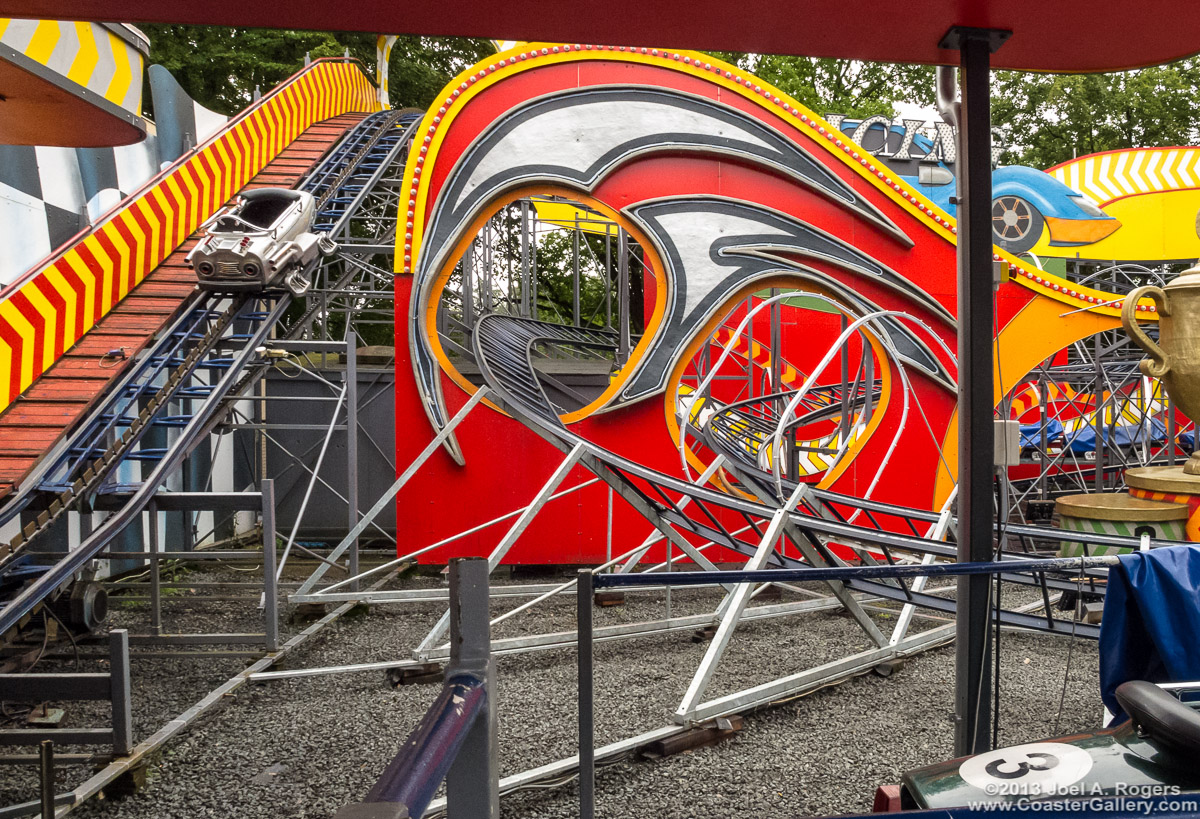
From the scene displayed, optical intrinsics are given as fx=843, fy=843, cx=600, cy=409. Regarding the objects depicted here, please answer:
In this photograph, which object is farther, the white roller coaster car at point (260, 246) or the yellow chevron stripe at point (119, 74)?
the white roller coaster car at point (260, 246)

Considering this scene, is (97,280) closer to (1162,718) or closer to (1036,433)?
(1162,718)

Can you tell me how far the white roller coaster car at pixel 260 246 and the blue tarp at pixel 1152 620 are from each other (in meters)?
7.10

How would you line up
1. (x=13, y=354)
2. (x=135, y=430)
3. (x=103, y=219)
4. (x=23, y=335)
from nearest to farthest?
(x=135, y=430)
(x=13, y=354)
(x=23, y=335)
(x=103, y=219)

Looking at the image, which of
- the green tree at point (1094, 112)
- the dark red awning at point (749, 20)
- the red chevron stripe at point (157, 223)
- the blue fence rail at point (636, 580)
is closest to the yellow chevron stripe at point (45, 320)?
the red chevron stripe at point (157, 223)

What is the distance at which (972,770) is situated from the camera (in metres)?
1.80

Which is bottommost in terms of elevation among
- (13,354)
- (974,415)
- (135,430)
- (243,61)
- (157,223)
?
(135,430)

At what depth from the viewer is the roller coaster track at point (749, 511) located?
14.3 feet

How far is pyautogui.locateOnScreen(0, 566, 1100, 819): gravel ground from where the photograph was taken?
11.3ft

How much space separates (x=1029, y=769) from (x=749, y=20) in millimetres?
2165

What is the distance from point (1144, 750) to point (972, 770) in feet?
1.09

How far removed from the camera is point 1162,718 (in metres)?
1.66

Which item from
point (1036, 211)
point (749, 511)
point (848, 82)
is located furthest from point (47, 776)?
point (848, 82)

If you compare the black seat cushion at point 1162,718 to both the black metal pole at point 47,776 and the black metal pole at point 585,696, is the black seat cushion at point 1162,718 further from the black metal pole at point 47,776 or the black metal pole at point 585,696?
the black metal pole at point 47,776

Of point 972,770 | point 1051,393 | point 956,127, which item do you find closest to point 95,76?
point 956,127
